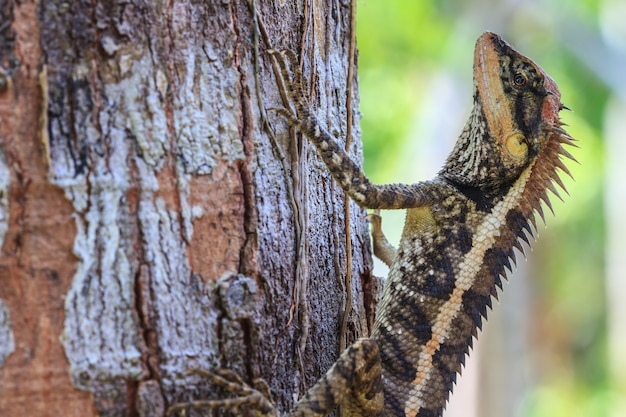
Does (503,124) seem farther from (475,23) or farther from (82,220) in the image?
(475,23)

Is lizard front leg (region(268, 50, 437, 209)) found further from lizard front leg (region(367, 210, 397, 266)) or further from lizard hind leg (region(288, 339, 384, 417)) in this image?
lizard hind leg (region(288, 339, 384, 417))

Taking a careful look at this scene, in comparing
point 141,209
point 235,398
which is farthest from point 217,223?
point 235,398

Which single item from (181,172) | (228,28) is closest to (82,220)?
(181,172)

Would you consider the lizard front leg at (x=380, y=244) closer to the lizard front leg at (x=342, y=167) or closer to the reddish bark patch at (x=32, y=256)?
the lizard front leg at (x=342, y=167)

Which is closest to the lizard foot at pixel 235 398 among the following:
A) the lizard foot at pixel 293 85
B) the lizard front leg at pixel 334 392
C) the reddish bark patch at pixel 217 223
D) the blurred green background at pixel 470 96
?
the lizard front leg at pixel 334 392

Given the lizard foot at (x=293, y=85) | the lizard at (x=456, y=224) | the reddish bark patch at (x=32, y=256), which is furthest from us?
the lizard at (x=456, y=224)

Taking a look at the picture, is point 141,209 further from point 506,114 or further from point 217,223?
point 506,114

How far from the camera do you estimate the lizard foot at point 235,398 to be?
2.39m

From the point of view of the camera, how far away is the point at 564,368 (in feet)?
95.7

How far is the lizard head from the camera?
3.72 m

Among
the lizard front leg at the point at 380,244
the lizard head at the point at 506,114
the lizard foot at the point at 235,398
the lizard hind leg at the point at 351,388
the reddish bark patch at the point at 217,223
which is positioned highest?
the lizard head at the point at 506,114

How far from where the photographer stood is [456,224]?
371cm

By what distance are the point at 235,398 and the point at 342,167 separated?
1.29 metres

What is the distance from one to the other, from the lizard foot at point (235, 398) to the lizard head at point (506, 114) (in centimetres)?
180
